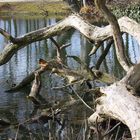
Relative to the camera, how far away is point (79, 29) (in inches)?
524

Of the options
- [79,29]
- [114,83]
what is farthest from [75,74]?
[114,83]

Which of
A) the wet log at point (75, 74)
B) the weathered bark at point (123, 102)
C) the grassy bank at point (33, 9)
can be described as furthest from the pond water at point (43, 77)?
the grassy bank at point (33, 9)

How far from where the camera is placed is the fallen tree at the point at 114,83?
918 cm

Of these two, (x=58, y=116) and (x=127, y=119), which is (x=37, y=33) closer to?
(x=58, y=116)

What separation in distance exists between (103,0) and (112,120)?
243 cm

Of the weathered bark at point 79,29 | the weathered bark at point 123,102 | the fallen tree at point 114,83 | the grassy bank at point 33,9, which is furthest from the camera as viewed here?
the grassy bank at point 33,9

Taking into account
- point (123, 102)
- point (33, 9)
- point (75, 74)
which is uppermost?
point (33, 9)

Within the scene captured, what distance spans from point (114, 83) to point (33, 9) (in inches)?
1658

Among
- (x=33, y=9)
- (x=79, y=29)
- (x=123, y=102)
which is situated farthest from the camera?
(x=33, y=9)

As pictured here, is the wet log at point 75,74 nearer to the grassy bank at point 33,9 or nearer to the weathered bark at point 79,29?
the weathered bark at point 79,29

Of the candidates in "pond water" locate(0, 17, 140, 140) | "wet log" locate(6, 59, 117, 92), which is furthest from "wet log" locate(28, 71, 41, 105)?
"wet log" locate(6, 59, 117, 92)

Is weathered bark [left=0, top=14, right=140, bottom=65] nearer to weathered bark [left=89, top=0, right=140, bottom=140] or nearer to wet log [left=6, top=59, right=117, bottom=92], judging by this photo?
wet log [left=6, top=59, right=117, bottom=92]

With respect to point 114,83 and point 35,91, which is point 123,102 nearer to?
point 114,83

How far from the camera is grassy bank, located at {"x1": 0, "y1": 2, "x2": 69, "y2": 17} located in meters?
48.9
